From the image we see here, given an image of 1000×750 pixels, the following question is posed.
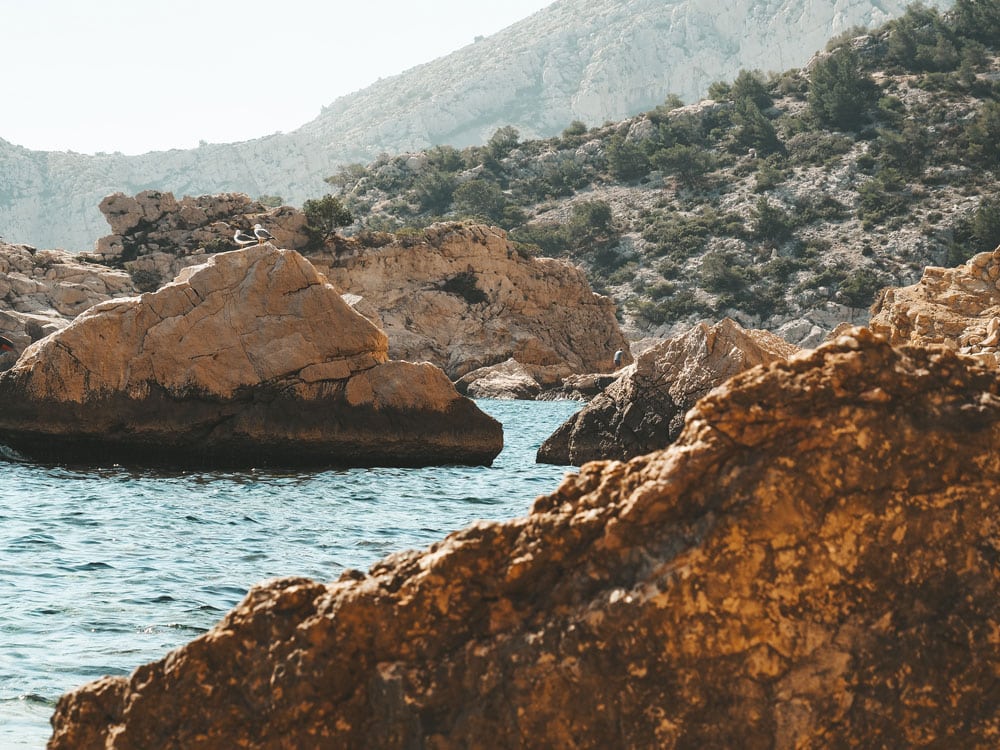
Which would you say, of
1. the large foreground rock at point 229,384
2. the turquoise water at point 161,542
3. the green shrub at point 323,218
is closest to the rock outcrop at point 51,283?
the green shrub at point 323,218

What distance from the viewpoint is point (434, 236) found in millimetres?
59906

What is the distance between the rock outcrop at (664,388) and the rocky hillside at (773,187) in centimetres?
4202

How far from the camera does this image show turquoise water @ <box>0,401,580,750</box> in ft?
23.1

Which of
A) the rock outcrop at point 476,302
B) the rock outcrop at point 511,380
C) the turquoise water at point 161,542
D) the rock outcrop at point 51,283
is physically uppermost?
the rock outcrop at point 51,283

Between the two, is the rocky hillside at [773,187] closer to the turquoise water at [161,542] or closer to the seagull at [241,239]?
the seagull at [241,239]

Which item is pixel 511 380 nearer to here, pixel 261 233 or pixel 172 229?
pixel 261 233

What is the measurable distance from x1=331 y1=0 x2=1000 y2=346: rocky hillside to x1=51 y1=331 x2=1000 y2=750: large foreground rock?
2212 inches

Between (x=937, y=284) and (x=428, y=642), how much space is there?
2234 cm

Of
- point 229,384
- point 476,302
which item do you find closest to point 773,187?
point 476,302

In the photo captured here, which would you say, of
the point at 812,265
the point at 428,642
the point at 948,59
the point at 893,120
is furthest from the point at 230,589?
the point at 948,59

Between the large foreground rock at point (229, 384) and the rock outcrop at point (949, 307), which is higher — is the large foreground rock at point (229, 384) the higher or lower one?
the higher one

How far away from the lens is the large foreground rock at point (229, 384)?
17.3 m

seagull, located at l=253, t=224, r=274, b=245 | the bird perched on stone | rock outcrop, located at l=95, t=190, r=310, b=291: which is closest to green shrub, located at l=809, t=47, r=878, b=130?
rock outcrop, located at l=95, t=190, r=310, b=291

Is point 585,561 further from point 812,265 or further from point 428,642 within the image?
point 812,265
